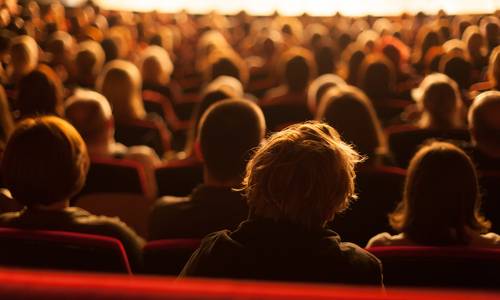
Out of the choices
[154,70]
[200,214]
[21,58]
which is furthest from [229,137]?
[154,70]

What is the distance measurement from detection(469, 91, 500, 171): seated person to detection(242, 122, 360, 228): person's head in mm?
1863

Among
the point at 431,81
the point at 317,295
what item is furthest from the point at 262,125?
the point at 317,295

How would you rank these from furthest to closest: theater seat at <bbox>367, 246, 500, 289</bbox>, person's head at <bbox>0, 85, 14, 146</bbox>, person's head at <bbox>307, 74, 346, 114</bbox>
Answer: person's head at <bbox>307, 74, 346, 114</bbox> < person's head at <bbox>0, 85, 14, 146</bbox> < theater seat at <bbox>367, 246, 500, 289</bbox>

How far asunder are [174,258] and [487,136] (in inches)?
78.5

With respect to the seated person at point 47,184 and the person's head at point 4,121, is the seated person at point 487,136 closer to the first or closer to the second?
the seated person at point 47,184

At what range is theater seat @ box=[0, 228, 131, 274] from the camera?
191 centimetres

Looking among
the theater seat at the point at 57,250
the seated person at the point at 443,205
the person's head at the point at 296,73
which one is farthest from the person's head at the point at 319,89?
the theater seat at the point at 57,250

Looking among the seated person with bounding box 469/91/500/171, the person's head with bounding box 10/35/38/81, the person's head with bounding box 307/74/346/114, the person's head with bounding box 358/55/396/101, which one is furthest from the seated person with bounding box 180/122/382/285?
the person's head with bounding box 10/35/38/81

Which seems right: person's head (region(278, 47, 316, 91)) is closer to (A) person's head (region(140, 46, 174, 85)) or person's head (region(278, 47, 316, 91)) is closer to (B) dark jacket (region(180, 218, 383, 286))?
(A) person's head (region(140, 46, 174, 85))

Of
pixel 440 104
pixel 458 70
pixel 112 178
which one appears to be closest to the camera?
pixel 112 178

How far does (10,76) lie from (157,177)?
10.5ft

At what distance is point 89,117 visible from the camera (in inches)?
140

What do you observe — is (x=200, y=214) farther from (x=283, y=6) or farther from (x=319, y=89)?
(x=283, y=6)

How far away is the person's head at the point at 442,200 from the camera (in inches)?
85.4
